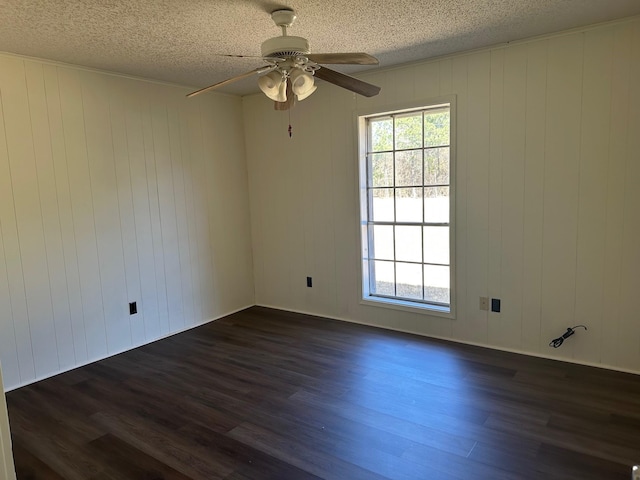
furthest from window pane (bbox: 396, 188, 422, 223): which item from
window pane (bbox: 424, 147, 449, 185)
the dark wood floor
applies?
the dark wood floor

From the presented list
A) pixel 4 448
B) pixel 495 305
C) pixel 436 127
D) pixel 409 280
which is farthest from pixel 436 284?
pixel 4 448

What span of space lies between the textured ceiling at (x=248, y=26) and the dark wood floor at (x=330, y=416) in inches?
93.9

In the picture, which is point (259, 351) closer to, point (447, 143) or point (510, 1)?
point (447, 143)

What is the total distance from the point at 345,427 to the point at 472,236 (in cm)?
191

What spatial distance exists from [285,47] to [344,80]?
0.46m

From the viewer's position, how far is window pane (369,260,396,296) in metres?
4.22

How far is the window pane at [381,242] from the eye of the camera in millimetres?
4168

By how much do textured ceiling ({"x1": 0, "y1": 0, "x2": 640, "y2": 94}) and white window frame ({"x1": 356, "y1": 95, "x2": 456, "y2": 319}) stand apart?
1.44 ft

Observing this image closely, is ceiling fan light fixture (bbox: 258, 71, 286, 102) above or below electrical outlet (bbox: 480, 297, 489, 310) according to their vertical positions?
above

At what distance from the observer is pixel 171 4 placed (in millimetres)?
2367

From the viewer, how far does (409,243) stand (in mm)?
4023

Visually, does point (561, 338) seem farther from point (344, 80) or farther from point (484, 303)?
point (344, 80)

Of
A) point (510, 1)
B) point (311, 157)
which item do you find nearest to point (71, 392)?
point (311, 157)

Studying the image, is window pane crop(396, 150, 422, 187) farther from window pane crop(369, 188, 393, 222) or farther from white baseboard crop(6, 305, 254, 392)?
white baseboard crop(6, 305, 254, 392)
